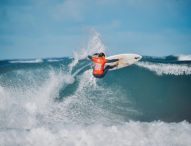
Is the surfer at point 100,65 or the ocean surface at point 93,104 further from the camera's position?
the surfer at point 100,65

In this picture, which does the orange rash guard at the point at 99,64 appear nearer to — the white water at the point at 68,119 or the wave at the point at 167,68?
the white water at the point at 68,119

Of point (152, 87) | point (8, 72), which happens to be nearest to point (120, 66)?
point (152, 87)

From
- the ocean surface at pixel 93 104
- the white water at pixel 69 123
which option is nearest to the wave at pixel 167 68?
Answer: the ocean surface at pixel 93 104

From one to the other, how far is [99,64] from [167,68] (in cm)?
189

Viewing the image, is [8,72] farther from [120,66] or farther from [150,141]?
[150,141]

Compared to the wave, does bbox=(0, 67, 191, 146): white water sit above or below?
below

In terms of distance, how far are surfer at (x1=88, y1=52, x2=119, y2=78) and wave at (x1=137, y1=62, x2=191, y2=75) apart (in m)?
0.97

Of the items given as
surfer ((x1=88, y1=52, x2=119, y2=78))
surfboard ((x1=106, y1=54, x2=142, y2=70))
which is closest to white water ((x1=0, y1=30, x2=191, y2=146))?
surfer ((x1=88, y1=52, x2=119, y2=78))

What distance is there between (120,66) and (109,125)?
1.71m

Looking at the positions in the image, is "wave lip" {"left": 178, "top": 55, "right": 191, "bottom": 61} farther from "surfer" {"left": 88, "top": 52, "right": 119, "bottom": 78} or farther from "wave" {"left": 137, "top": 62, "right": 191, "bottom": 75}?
"surfer" {"left": 88, "top": 52, "right": 119, "bottom": 78}

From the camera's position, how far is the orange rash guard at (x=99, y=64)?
257 inches

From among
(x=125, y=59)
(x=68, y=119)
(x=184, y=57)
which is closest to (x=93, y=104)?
(x=68, y=119)

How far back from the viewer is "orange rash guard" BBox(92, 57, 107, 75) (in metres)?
6.53

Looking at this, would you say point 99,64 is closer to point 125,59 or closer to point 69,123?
point 125,59
